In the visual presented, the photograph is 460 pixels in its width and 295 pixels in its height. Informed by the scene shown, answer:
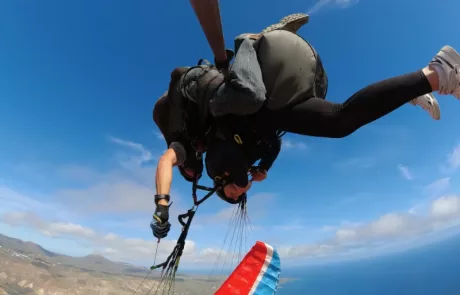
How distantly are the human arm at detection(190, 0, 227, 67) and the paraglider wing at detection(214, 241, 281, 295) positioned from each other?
3.39 meters

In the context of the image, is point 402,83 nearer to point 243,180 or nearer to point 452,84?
point 452,84

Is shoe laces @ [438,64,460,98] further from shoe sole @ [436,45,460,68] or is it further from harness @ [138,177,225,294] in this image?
harness @ [138,177,225,294]

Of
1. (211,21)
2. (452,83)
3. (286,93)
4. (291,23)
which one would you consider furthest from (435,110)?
(211,21)

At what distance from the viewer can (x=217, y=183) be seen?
411 centimetres

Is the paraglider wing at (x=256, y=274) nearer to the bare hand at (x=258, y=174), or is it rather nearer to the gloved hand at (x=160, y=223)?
the bare hand at (x=258, y=174)

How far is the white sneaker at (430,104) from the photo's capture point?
3033mm

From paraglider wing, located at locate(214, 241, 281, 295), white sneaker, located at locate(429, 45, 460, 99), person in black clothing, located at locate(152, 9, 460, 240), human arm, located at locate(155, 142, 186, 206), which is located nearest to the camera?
white sneaker, located at locate(429, 45, 460, 99)

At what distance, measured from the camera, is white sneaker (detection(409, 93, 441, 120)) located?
3.03 meters

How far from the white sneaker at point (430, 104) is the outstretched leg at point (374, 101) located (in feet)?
0.14

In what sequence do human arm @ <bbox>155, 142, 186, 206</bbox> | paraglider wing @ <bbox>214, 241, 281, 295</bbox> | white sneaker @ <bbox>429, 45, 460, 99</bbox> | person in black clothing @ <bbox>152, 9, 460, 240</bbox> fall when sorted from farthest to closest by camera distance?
1. paraglider wing @ <bbox>214, 241, 281, 295</bbox>
2. human arm @ <bbox>155, 142, 186, 206</bbox>
3. person in black clothing @ <bbox>152, 9, 460, 240</bbox>
4. white sneaker @ <bbox>429, 45, 460, 99</bbox>

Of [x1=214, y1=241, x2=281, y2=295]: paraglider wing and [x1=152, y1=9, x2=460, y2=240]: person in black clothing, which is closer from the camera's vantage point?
[x1=152, y1=9, x2=460, y2=240]: person in black clothing

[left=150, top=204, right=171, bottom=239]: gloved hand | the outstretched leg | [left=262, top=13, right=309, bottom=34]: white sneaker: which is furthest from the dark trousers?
[left=150, top=204, right=171, bottom=239]: gloved hand

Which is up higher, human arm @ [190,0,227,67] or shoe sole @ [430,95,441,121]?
shoe sole @ [430,95,441,121]

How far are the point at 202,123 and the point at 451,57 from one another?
2.72 meters
